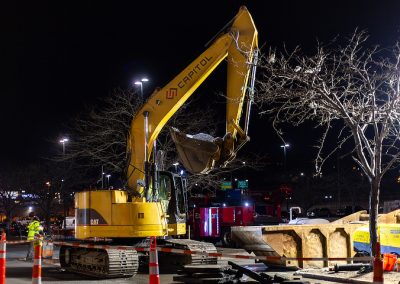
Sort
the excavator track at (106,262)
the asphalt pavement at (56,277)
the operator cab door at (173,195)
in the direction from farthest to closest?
the operator cab door at (173,195), the excavator track at (106,262), the asphalt pavement at (56,277)

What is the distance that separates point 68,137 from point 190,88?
21.7m

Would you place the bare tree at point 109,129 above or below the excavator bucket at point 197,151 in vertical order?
above

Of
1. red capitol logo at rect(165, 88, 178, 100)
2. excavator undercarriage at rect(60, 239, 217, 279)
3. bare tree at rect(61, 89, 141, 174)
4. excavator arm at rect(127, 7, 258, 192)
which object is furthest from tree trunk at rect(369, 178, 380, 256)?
bare tree at rect(61, 89, 141, 174)

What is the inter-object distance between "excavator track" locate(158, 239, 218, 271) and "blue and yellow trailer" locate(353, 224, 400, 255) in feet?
13.5

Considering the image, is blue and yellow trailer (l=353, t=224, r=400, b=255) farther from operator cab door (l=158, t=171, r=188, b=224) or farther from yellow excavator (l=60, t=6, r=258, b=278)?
operator cab door (l=158, t=171, r=188, b=224)

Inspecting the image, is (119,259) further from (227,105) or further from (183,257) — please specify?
(227,105)

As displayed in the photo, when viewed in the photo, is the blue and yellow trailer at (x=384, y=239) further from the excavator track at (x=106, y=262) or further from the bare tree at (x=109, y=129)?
the bare tree at (x=109, y=129)

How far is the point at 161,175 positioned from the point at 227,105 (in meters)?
3.44

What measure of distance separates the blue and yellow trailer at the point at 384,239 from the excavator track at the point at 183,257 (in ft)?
13.5

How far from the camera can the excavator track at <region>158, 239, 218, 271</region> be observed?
48.1 feet

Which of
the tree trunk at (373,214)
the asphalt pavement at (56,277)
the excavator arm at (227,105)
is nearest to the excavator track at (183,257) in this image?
the asphalt pavement at (56,277)

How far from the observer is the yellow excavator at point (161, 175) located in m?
12.8

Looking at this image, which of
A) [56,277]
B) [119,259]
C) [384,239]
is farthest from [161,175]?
[384,239]

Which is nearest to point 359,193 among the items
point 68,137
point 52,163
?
point 52,163
